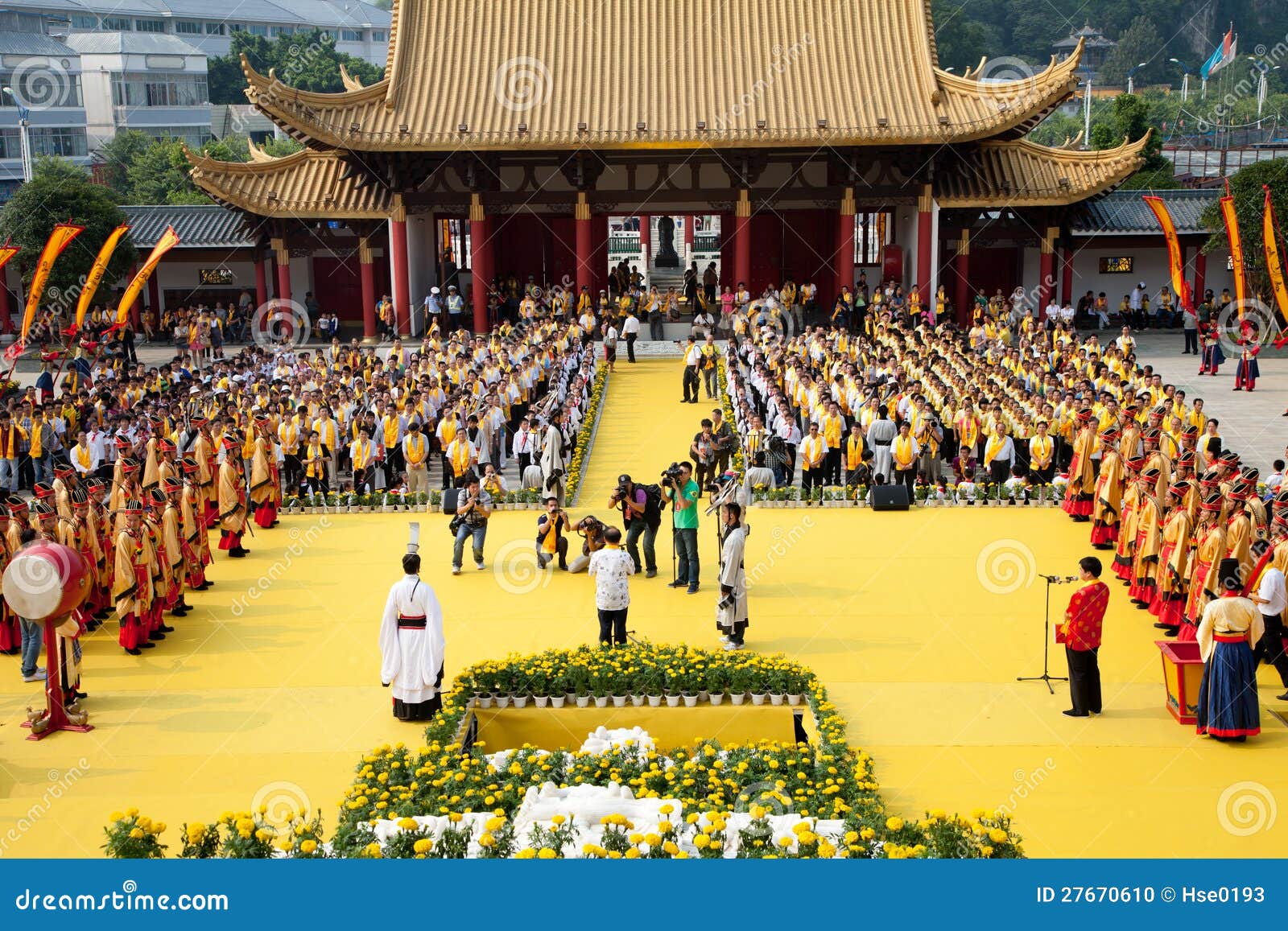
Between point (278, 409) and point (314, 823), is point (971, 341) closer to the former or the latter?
point (278, 409)

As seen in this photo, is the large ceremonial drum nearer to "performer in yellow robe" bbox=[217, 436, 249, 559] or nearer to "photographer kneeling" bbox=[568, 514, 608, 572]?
"photographer kneeling" bbox=[568, 514, 608, 572]

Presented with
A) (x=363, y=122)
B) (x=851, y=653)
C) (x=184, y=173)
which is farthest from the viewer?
(x=184, y=173)

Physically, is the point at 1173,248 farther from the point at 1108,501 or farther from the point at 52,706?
the point at 52,706

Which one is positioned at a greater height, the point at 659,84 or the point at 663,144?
the point at 659,84

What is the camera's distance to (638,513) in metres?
13.9

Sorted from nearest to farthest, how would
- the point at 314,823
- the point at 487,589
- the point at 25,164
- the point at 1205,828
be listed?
the point at 314,823 < the point at 1205,828 < the point at 487,589 < the point at 25,164

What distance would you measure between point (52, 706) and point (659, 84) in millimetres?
23297

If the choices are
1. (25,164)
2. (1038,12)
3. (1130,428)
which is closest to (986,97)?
(1130,428)

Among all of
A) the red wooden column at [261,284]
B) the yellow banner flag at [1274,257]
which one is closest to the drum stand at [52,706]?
the red wooden column at [261,284]

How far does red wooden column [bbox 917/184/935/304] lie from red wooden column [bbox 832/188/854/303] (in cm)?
148

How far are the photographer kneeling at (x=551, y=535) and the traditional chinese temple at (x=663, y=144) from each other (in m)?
16.2

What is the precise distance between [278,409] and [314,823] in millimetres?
12322

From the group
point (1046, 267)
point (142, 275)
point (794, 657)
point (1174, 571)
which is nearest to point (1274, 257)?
point (1046, 267)

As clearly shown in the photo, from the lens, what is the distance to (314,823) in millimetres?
7590
